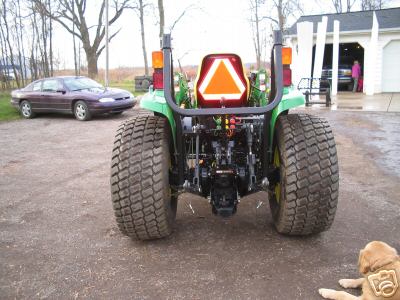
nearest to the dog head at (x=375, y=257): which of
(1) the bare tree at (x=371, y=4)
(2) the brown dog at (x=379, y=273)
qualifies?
(2) the brown dog at (x=379, y=273)

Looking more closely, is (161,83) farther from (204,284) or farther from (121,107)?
(121,107)

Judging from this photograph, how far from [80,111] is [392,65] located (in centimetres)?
1421

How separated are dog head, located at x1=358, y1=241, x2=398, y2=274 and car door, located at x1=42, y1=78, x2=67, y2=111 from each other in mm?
12460

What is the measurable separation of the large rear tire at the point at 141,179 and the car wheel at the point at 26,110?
12.2 metres

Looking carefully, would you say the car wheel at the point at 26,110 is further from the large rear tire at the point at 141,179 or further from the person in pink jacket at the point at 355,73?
the person in pink jacket at the point at 355,73

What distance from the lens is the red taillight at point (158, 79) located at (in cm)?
311

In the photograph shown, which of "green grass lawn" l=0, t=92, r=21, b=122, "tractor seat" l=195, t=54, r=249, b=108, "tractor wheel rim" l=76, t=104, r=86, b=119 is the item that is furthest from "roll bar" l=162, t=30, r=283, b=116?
"green grass lawn" l=0, t=92, r=21, b=122

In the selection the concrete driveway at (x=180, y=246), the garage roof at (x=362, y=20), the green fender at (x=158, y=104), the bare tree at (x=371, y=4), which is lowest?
the concrete driveway at (x=180, y=246)

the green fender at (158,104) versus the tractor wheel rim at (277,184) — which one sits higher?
the green fender at (158,104)

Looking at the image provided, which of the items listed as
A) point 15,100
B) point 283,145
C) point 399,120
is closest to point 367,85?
point 399,120

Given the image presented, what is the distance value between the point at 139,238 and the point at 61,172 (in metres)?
3.57

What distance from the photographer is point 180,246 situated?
11.8ft

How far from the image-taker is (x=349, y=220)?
4.13 meters

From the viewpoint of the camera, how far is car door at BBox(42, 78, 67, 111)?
13.6m
